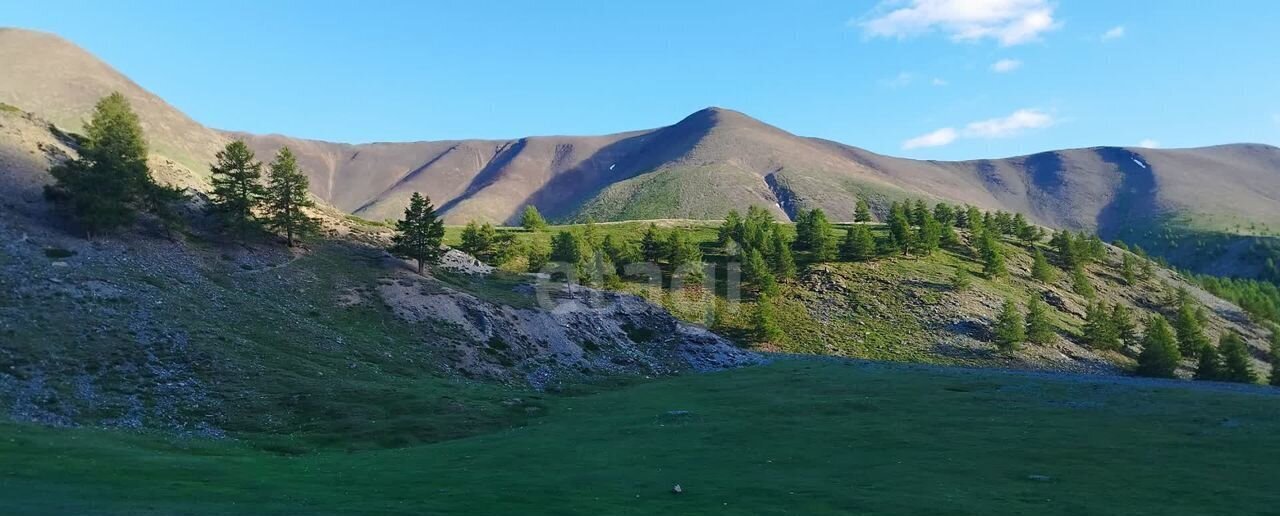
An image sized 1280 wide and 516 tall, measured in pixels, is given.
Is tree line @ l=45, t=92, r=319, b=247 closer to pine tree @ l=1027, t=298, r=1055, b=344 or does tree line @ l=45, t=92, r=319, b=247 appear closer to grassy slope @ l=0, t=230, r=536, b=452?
grassy slope @ l=0, t=230, r=536, b=452

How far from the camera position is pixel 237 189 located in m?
93.3

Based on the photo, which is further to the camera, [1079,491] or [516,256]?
[516,256]

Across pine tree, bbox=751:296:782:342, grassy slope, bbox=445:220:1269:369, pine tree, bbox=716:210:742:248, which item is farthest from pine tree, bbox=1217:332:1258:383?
pine tree, bbox=716:210:742:248

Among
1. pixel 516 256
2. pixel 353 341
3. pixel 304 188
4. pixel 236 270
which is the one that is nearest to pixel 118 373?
pixel 353 341

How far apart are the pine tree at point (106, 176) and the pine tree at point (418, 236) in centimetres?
3077

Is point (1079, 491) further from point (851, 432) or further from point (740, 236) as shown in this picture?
point (740, 236)

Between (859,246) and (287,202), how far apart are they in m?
120

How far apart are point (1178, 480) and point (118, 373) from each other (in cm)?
6423

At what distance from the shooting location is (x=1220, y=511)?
25.5 metres

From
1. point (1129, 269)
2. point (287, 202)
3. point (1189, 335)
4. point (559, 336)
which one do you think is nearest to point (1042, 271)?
point (1129, 269)

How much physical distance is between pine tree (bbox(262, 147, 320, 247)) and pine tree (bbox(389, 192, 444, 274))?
11.7m

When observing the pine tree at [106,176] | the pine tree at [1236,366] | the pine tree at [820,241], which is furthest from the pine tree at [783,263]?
the pine tree at [106,176]

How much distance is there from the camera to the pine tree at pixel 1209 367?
4572 inches

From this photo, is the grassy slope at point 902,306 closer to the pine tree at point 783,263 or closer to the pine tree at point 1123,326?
the pine tree at point 783,263
